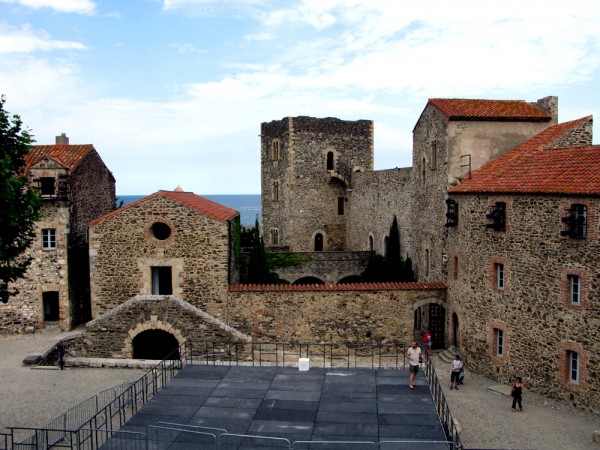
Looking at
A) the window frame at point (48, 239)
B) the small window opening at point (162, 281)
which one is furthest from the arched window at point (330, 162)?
the window frame at point (48, 239)

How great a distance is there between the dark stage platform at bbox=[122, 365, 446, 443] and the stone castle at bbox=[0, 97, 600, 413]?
432 centimetres

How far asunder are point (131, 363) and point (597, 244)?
55.4 feet

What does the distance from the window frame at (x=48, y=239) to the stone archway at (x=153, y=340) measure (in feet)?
20.4

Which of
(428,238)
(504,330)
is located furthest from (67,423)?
(428,238)

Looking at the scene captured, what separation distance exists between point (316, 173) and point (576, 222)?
30.0 m

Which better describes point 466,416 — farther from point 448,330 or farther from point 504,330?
point 448,330

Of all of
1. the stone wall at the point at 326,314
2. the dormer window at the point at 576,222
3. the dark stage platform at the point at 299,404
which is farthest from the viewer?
the stone wall at the point at 326,314

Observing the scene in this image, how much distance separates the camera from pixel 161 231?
25797 mm

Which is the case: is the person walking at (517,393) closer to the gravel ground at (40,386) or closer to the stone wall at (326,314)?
the stone wall at (326,314)

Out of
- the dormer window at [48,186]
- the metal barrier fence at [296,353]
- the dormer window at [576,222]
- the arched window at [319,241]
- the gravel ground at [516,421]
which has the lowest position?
the gravel ground at [516,421]

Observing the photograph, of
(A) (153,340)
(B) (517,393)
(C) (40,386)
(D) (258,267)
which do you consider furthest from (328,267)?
(B) (517,393)

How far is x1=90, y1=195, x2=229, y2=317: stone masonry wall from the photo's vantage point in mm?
25078

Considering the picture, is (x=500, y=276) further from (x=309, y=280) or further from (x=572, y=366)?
(x=309, y=280)

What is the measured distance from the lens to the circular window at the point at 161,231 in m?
25.6
